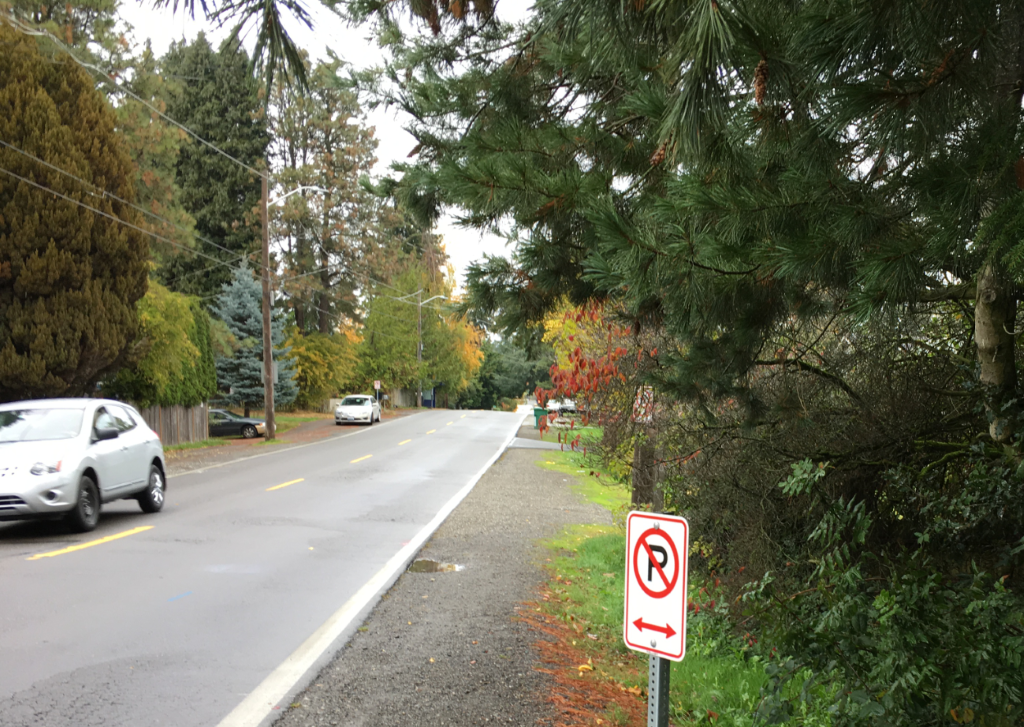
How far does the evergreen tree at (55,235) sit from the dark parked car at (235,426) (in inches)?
462

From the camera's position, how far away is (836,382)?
5.15m

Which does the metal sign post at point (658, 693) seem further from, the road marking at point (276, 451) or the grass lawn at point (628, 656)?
the road marking at point (276, 451)

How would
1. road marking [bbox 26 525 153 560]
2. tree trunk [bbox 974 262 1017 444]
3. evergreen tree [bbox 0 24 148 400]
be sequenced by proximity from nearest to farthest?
tree trunk [bbox 974 262 1017 444] < road marking [bbox 26 525 153 560] < evergreen tree [bbox 0 24 148 400]

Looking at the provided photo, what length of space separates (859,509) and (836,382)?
55.0 inches

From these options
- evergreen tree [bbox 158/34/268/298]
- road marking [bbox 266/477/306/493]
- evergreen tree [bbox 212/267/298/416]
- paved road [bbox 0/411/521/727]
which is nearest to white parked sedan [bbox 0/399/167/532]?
paved road [bbox 0/411/521/727]

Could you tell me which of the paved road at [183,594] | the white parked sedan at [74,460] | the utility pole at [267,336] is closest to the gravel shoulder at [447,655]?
the paved road at [183,594]

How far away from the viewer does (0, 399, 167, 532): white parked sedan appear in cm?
927

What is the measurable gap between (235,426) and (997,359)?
104 feet

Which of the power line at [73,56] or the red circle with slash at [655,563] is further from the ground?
the power line at [73,56]

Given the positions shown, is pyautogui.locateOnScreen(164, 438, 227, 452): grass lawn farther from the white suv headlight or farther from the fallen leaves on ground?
the fallen leaves on ground

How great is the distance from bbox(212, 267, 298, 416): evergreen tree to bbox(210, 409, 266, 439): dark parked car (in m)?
3.20

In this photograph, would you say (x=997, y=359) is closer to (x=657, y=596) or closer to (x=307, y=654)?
(x=657, y=596)

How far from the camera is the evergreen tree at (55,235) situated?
18.4 meters

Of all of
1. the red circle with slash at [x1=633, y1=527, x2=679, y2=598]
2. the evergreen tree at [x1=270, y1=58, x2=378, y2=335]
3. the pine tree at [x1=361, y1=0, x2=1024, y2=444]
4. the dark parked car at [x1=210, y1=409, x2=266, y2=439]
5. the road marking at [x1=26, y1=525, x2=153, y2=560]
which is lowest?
the road marking at [x1=26, y1=525, x2=153, y2=560]
